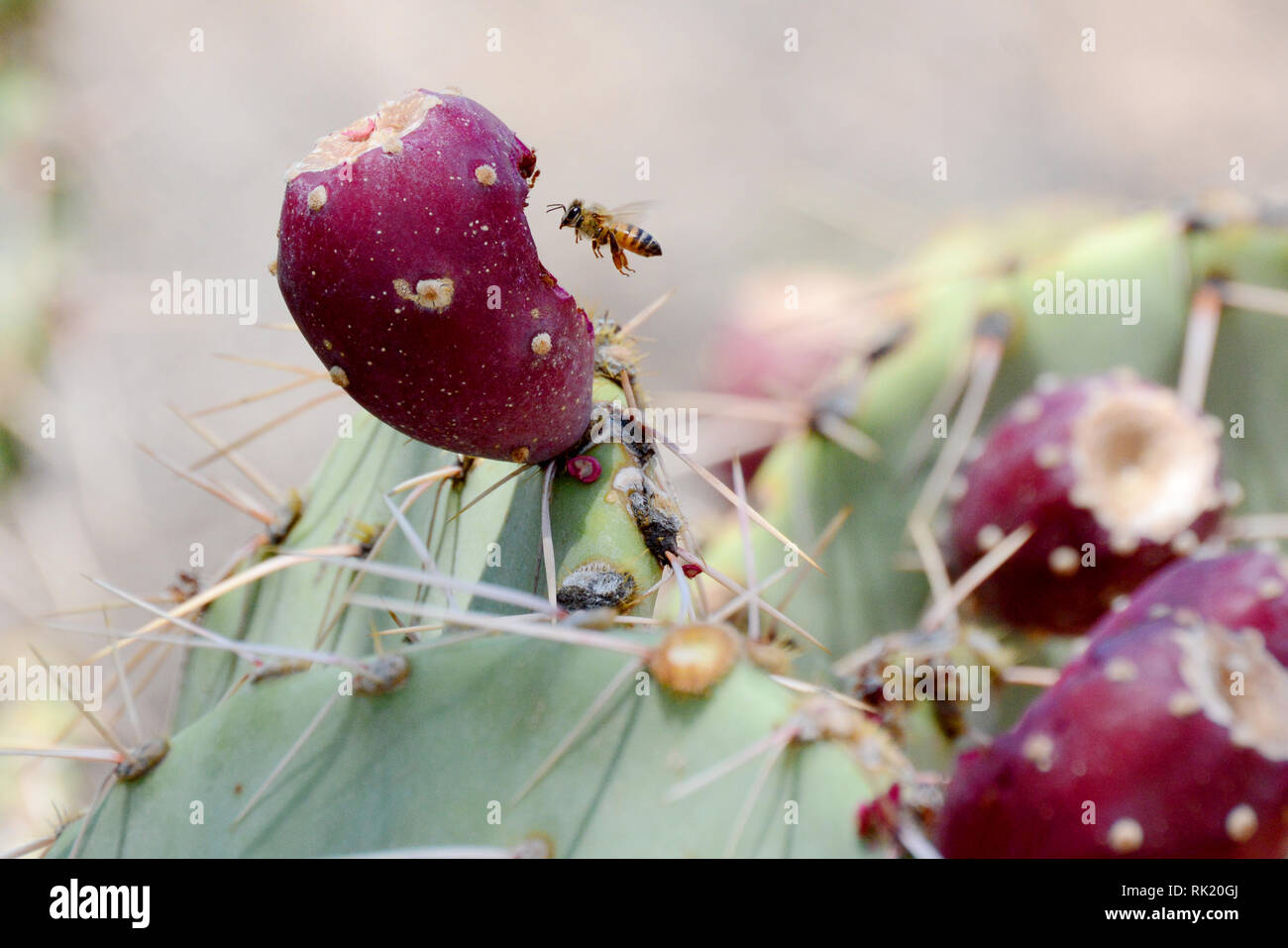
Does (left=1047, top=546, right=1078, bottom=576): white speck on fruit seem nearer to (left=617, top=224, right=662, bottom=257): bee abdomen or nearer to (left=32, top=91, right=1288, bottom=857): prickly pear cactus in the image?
(left=32, top=91, right=1288, bottom=857): prickly pear cactus

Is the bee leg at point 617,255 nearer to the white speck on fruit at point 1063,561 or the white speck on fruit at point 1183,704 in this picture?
the white speck on fruit at point 1183,704

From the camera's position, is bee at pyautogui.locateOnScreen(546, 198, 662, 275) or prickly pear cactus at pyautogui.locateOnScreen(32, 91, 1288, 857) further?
bee at pyautogui.locateOnScreen(546, 198, 662, 275)

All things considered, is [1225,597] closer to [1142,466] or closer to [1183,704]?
[1183,704]

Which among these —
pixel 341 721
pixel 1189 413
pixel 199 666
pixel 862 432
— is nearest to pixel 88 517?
pixel 199 666

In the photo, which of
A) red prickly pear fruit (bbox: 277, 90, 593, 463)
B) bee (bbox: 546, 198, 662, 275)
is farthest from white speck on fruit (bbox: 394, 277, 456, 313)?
bee (bbox: 546, 198, 662, 275)

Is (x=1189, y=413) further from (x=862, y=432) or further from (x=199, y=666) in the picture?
(x=199, y=666)

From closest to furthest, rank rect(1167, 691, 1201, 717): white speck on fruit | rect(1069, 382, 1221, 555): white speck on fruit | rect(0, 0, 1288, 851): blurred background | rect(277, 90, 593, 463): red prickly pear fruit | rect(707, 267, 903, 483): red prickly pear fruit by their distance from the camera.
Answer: rect(277, 90, 593, 463): red prickly pear fruit, rect(1167, 691, 1201, 717): white speck on fruit, rect(1069, 382, 1221, 555): white speck on fruit, rect(707, 267, 903, 483): red prickly pear fruit, rect(0, 0, 1288, 851): blurred background

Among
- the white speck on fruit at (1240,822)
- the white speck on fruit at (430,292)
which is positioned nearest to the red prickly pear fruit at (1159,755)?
the white speck on fruit at (1240,822)
